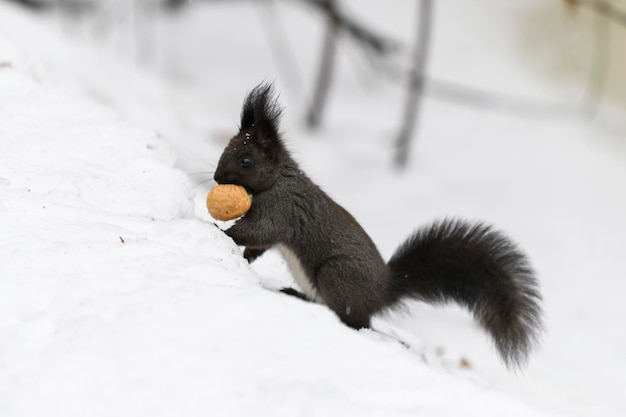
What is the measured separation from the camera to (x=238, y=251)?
262 centimetres

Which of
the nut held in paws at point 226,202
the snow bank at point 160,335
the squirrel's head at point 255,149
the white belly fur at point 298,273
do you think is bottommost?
the white belly fur at point 298,273

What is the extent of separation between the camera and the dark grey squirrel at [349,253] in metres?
2.81

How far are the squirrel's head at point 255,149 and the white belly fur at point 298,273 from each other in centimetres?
25

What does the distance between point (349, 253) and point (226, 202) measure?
18.7 inches

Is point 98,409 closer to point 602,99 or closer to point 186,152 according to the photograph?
point 186,152

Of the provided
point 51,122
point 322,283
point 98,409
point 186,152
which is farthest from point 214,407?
point 186,152

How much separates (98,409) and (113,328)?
27 cm

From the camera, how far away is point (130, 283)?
2135 millimetres

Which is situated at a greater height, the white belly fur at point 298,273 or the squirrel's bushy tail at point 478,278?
the squirrel's bushy tail at point 478,278

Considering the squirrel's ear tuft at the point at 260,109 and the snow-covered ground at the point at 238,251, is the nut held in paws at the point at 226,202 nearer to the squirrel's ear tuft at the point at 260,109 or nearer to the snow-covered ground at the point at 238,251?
the snow-covered ground at the point at 238,251

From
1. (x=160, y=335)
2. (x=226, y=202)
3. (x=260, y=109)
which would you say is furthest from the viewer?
(x=260, y=109)

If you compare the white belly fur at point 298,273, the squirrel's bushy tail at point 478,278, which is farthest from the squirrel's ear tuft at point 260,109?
the squirrel's bushy tail at point 478,278

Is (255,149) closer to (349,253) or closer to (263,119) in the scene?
(263,119)

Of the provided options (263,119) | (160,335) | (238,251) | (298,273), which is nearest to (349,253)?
(298,273)
